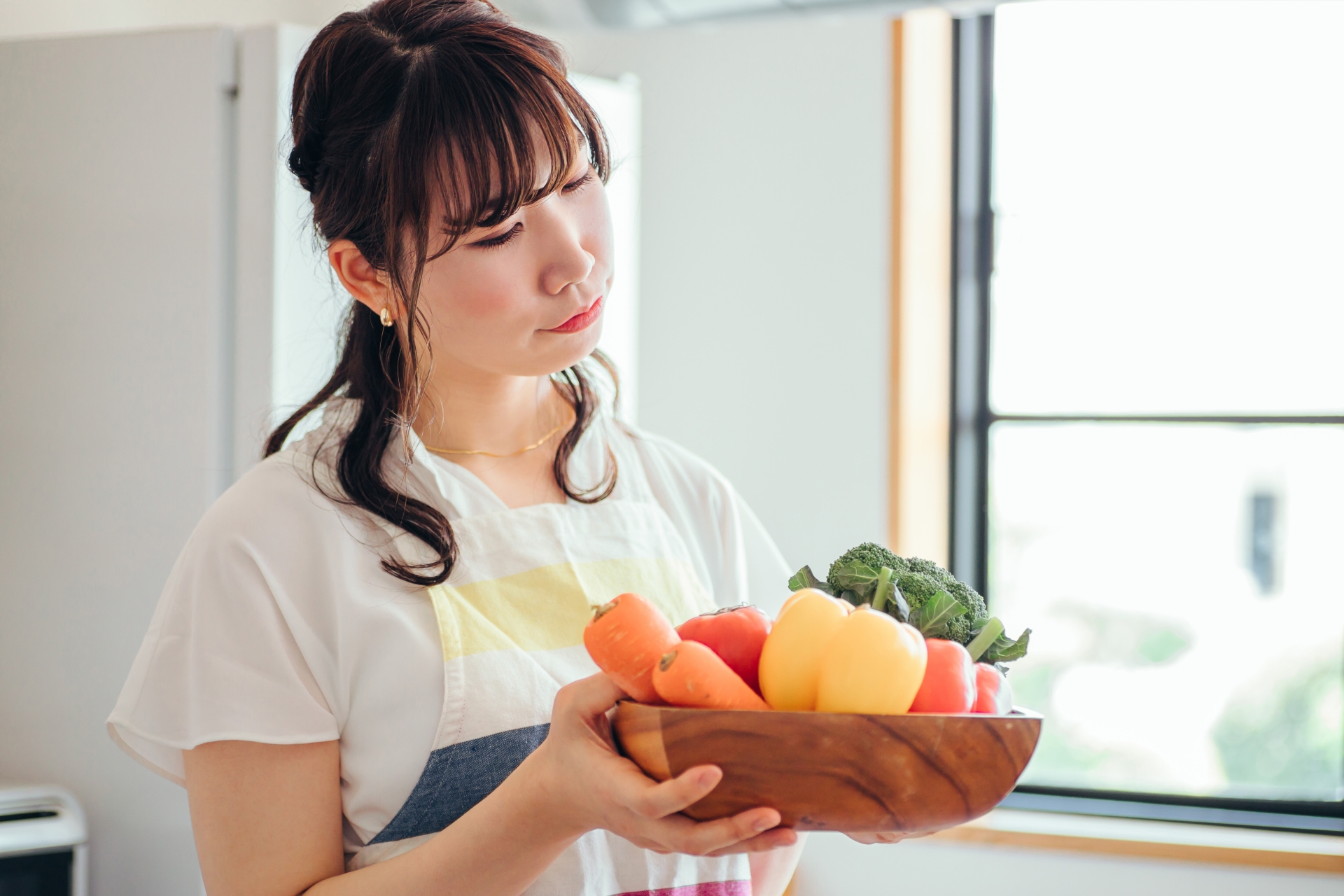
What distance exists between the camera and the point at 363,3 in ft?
6.32

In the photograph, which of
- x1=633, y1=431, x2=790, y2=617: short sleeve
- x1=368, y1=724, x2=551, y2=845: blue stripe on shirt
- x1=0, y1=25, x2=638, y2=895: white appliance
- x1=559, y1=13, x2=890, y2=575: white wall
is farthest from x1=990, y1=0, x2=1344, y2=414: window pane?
x1=368, y1=724, x2=551, y2=845: blue stripe on shirt

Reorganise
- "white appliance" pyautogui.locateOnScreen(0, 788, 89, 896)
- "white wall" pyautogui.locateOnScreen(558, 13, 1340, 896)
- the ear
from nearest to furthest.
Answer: the ear, "white appliance" pyautogui.locateOnScreen(0, 788, 89, 896), "white wall" pyautogui.locateOnScreen(558, 13, 1340, 896)

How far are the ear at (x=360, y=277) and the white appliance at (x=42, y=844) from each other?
30.9 inches

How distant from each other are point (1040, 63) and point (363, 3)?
1399 millimetres

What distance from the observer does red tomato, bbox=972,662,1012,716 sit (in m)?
0.69

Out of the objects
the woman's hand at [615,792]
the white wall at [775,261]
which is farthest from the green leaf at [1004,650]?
the white wall at [775,261]

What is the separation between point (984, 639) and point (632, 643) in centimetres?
27

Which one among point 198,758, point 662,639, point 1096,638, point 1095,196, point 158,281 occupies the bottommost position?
point 1096,638

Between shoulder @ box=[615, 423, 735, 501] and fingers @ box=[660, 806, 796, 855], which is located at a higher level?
shoulder @ box=[615, 423, 735, 501]

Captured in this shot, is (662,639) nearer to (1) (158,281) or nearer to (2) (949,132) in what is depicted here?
(1) (158,281)

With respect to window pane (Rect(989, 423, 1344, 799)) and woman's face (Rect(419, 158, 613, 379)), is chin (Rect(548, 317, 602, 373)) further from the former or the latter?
window pane (Rect(989, 423, 1344, 799))

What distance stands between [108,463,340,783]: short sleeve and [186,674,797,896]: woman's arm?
0.9 inches

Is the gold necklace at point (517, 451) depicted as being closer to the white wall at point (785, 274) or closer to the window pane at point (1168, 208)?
the white wall at point (785, 274)

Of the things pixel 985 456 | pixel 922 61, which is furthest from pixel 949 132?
pixel 985 456
